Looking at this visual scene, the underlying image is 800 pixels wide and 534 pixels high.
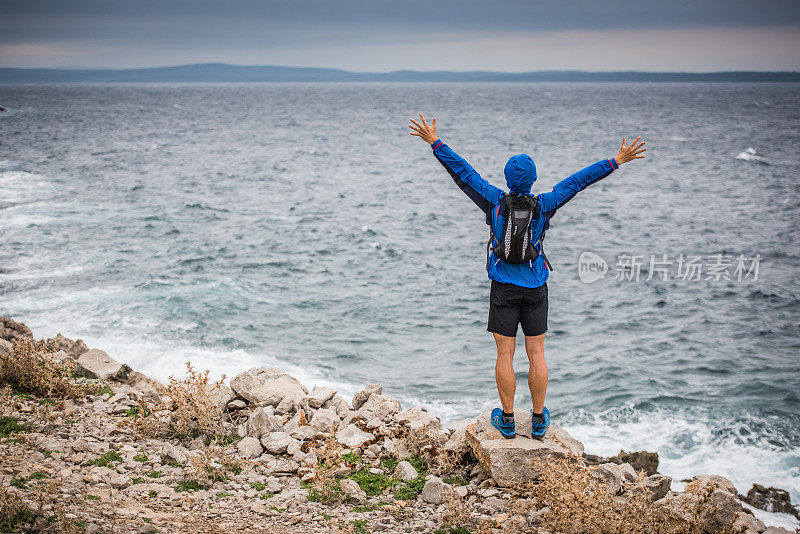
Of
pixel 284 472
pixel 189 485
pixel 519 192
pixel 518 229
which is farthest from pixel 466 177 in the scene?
pixel 189 485

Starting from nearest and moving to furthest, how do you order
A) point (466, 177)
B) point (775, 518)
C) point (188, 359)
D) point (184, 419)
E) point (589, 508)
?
point (589, 508)
point (466, 177)
point (184, 419)
point (775, 518)
point (188, 359)

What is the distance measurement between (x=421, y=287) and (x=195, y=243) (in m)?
9.79

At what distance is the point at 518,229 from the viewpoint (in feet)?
19.1

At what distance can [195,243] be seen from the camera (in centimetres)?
2572

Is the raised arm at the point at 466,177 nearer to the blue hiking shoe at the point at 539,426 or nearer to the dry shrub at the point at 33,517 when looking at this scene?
the blue hiking shoe at the point at 539,426

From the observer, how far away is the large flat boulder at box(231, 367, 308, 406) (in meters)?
8.70

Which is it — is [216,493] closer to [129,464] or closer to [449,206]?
[129,464]

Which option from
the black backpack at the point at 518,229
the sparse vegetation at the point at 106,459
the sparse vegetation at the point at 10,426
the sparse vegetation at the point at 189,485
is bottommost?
the sparse vegetation at the point at 189,485

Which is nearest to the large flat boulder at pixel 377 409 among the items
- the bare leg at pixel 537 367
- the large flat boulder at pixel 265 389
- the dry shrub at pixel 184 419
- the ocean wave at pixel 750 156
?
the large flat boulder at pixel 265 389

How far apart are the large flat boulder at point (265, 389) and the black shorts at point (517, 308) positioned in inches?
141

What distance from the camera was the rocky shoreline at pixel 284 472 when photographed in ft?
18.8

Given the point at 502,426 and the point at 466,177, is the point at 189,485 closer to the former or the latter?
the point at 502,426

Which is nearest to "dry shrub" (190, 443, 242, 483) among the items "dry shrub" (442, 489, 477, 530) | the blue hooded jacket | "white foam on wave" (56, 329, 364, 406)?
"dry shrub" (442, 489, 477, 530)

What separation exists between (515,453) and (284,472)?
96.3 inches
